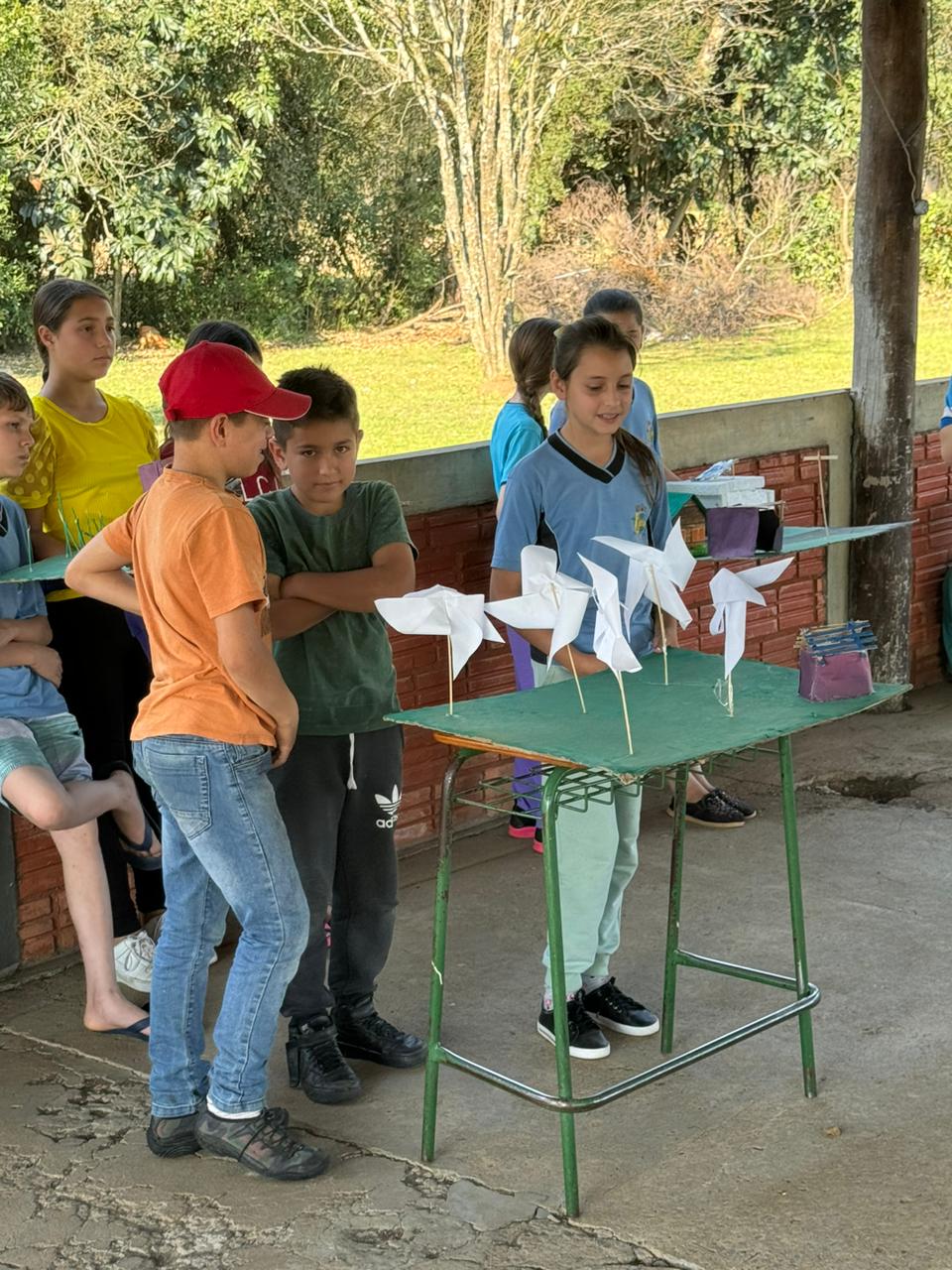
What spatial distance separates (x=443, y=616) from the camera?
11.0ft

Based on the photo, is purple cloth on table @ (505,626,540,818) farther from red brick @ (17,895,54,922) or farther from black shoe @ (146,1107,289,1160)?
black shoe @ (146,1107,289,1160)

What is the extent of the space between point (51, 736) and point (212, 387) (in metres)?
1.35

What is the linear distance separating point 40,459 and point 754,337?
49.1ft

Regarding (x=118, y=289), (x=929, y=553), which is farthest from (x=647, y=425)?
(x=118, y=289)

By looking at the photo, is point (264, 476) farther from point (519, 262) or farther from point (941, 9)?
point (941, 9)

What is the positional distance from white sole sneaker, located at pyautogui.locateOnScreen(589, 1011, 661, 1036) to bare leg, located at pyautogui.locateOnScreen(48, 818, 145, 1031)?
1.19 metres

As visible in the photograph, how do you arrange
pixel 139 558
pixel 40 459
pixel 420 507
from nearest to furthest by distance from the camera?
1. pixel 139 558
2. pixel 40 459
3. pixel 420 507

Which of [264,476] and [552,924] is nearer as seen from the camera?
[552,924]

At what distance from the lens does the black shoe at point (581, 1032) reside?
4012 millimetres

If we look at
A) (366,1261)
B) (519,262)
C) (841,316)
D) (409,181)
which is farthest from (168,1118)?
(841,316)

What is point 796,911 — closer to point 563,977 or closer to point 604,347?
point 563,977

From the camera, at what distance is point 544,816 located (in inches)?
124

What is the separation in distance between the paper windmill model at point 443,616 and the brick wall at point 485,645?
183cm

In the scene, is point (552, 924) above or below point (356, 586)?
below
